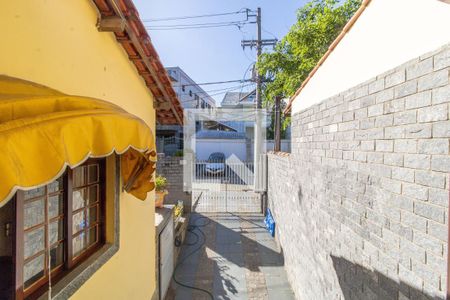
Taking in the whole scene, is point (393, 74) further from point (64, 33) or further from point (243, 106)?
point (243, 106)

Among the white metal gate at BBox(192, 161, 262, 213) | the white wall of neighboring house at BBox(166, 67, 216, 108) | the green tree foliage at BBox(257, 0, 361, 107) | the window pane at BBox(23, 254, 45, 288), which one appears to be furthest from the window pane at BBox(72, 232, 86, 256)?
the white wall of neighboring house at BBox(166, 67, 216, 108)

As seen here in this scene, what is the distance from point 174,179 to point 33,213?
46.8 feet

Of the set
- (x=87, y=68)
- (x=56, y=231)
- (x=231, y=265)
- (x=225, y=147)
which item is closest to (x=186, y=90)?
(x=225, y=147)

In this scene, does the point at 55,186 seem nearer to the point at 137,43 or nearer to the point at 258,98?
the point at 137,43

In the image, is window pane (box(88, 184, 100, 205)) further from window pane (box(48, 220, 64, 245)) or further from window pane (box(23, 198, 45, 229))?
window pane (box(23, 198, 45, 229))

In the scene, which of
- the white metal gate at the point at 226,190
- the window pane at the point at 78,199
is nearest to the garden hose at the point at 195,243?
the white metal gate at the point at 226,190

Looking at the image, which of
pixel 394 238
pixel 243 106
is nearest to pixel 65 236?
pixel 394 238

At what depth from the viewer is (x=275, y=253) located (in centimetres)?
1296

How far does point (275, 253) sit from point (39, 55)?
39.9 ft

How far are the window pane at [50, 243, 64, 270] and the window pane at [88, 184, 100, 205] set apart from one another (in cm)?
101

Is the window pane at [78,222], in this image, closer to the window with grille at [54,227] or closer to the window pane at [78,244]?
the window with grille at [54,227]

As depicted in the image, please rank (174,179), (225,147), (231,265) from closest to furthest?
(231,265), (174,179), (225,147)

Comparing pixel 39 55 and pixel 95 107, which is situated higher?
pixel 39 55

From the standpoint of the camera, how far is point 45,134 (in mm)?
1974
